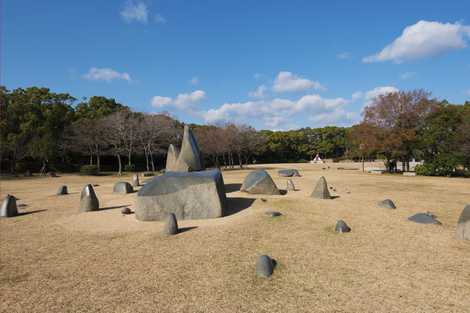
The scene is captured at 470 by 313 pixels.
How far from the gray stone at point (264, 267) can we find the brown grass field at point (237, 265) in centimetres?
14

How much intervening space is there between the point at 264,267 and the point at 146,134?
29.0 metres

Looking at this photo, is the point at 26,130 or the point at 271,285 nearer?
the point at 271,285

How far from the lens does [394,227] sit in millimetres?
7543

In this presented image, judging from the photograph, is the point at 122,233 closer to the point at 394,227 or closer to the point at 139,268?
the point at 139,268

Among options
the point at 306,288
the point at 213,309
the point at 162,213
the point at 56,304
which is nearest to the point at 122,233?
the point at 162,213

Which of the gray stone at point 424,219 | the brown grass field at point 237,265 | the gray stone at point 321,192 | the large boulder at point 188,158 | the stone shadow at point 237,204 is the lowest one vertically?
the brown grass field at point 237,265

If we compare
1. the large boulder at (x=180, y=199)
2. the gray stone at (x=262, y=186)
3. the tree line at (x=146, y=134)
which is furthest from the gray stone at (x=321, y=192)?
the tree line at (x=146, y=134)

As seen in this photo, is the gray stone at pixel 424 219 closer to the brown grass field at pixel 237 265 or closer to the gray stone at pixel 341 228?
the brown grass field at pixel 237 265

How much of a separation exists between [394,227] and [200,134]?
34012 mm

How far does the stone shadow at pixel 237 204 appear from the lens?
31.4 ft

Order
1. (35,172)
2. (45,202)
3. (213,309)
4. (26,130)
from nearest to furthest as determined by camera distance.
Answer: (213,309)
(45,202)
(26,130)
(35,172)

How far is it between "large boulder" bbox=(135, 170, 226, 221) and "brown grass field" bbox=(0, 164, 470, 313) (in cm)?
41

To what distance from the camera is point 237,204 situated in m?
10.6

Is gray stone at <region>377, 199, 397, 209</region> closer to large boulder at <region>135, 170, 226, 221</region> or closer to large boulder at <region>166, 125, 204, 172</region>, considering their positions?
large boulder at <region>135, 170, 226, 221</region>
